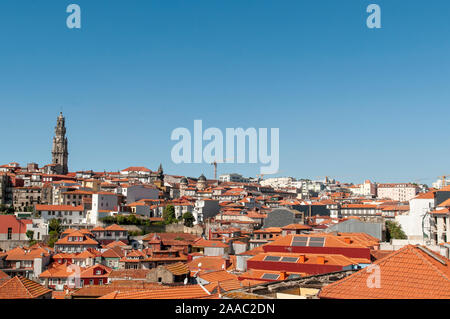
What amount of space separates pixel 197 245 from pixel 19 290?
118ft

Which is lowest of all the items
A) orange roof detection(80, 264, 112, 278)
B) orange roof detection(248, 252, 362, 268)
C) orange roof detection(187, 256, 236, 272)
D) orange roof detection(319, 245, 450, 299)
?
orange roof detection(80, 264, 112, 278)

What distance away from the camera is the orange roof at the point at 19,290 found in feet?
67.2

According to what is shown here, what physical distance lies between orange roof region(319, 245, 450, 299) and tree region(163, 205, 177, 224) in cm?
6320

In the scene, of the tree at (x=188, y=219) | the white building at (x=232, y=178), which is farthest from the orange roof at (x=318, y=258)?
the white building at (x=232, y=178)

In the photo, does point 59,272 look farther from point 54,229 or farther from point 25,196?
point 25,196

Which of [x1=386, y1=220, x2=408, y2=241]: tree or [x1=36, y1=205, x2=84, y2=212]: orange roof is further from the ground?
[x1=36, y1=205, x2=84, y2=212]: orange roof

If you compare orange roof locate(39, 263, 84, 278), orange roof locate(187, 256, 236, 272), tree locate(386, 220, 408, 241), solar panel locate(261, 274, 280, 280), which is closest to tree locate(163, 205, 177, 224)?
orange roof locate(39, 263, 84, 278)

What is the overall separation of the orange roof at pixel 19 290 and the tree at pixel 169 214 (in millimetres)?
51580

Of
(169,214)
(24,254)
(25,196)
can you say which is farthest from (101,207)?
(25,196)

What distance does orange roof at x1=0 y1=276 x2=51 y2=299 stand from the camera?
20480 mm

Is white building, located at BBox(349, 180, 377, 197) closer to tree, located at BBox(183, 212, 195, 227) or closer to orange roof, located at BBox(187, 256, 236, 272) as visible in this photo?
tree, located at BBox(183, 212, 195, 227)

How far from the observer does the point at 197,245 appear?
184 feet
